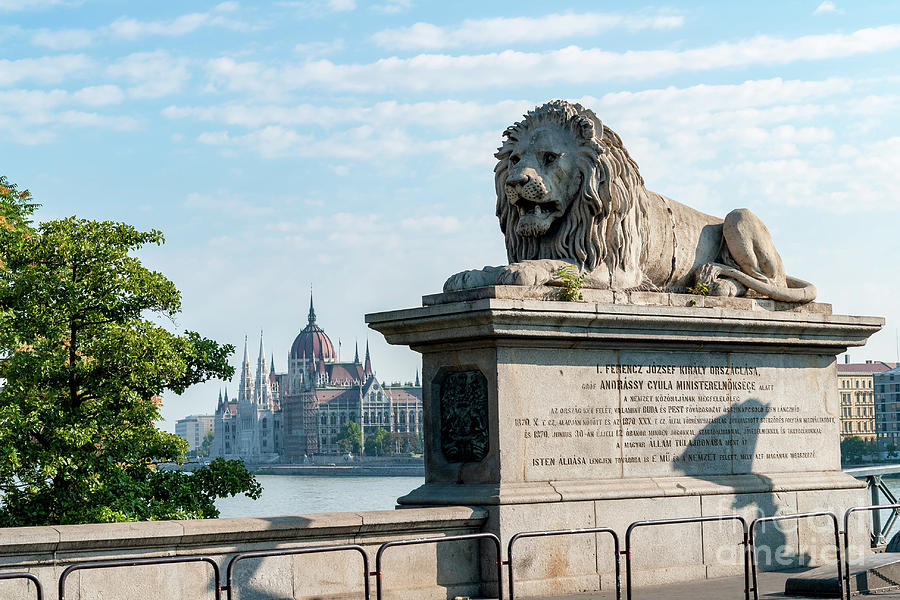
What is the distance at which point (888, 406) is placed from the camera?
166 metres

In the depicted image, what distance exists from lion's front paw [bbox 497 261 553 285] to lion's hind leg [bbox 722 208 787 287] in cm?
285

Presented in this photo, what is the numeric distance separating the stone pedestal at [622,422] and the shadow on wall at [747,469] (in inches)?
0.7

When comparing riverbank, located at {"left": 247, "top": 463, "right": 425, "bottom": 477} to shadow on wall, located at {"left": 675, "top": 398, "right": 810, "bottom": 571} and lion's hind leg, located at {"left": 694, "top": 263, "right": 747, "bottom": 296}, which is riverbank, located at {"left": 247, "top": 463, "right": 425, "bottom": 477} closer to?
lion's hind leg, located at {"left": 694, "top": 263, "right": 747, "bottom": 296}

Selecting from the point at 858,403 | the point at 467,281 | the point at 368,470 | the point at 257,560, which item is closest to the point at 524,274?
the point at 467,281

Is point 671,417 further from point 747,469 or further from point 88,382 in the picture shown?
point 88,382

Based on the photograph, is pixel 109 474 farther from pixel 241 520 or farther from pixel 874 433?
pixel 874 433

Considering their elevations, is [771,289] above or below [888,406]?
above

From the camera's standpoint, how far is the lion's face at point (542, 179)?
12.1 metres

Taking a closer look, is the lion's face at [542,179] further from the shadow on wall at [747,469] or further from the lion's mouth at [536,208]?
the shadow on wall at [747,469]

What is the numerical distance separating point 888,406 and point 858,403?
5.31 metres

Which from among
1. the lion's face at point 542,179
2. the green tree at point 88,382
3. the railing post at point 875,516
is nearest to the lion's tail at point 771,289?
the lion's face at point 542,179

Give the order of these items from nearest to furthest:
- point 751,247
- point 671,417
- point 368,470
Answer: point 671,417
point 751,247
point 368,470

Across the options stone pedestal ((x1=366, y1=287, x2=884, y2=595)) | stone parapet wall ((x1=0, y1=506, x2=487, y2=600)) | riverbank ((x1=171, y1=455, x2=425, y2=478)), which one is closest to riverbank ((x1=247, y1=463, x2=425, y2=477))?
riverbank ((x1=171, y1=455, x2=425, y2=478))

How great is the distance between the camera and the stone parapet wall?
28.8 ft
